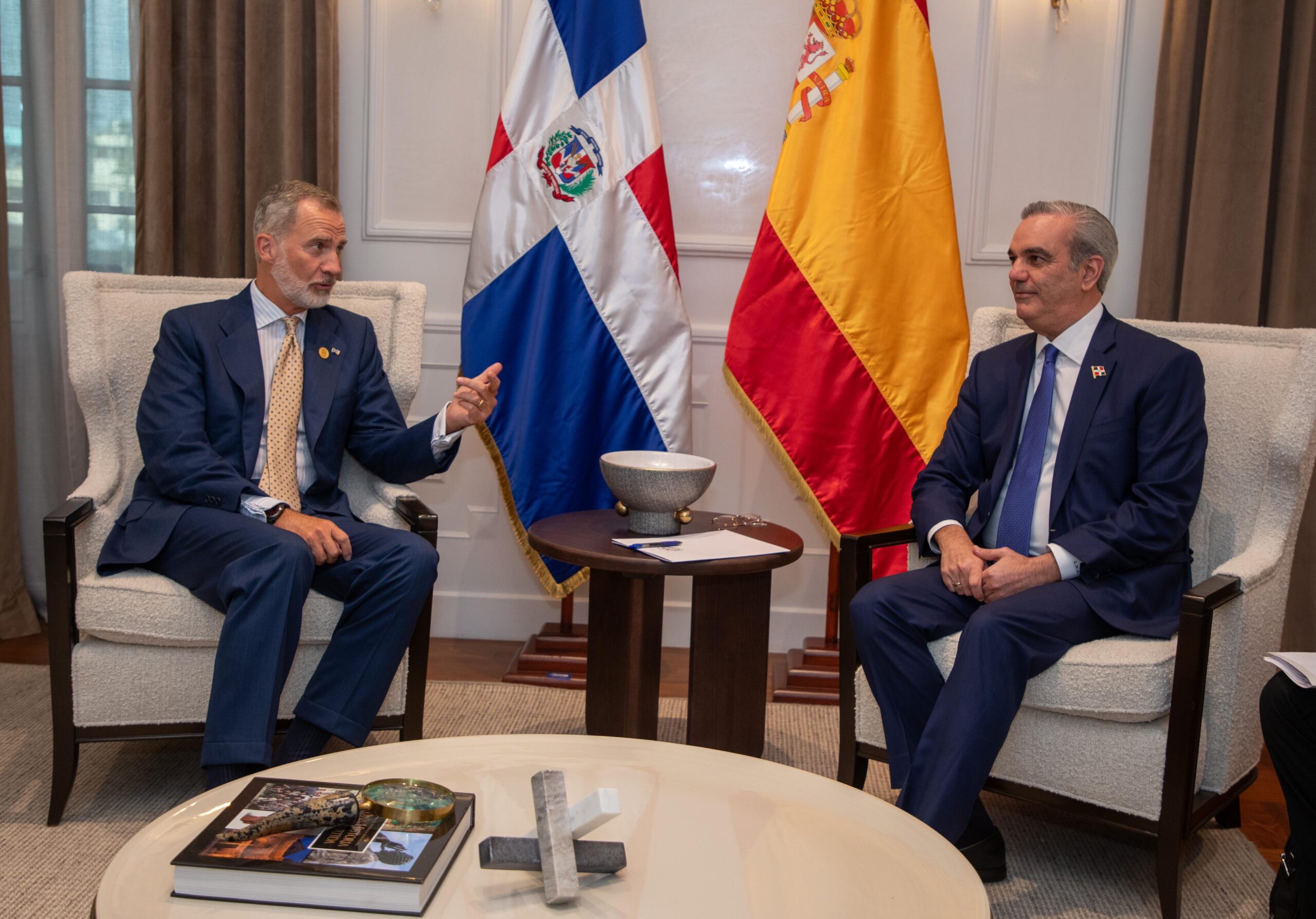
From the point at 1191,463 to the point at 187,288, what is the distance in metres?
2.35

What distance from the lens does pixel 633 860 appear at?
4.51ft

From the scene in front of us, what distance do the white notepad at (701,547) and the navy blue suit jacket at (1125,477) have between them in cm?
38

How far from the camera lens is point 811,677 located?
3340 mm

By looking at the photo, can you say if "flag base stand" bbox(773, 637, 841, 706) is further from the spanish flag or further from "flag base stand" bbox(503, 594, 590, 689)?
"flag base stand" bbox(503, 594, 590, 689)

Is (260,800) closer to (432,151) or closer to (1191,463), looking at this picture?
(1191,463)

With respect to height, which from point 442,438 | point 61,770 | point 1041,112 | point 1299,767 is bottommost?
point 61,770

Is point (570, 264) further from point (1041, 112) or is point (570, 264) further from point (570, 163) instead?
point (1041, 112)

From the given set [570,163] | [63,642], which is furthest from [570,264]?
[63,642]

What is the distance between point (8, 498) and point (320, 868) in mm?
2875

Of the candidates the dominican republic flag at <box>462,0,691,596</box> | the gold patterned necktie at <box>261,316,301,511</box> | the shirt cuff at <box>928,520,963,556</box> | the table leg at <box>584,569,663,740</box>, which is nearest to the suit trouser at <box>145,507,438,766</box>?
the gold patterned necktie at <box>261,316,301,511</box>

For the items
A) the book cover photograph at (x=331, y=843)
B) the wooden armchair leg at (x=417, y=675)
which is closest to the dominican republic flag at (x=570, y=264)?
the wooden armchair leg at (x=417, y=675)

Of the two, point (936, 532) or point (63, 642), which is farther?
point (936, 532)

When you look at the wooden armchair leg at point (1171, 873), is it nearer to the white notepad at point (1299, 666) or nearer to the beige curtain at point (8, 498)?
the white notepad at point (1299, 666)

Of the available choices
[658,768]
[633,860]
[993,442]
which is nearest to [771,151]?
[993,442]
